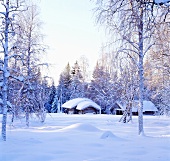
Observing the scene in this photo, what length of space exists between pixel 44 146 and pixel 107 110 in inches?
1811

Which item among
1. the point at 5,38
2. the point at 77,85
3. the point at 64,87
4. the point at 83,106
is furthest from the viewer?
the point at 64,87

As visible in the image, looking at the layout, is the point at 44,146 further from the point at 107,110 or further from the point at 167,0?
the point at 107,110

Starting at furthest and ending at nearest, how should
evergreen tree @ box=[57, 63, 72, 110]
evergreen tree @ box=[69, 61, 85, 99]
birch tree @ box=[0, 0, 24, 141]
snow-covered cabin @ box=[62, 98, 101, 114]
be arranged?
A: evergreen tree @ box=[57, 63, 72, 110]
evergreen tree @ box=[69, 61, 85, 99]
snow-covered cabin @ box=[62, 98, 101, 114]
birch tree @ box=[0, 0, 24, 141]

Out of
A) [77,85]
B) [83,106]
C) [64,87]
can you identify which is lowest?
[83,106]

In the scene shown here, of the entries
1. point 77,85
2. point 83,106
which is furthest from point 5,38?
point 77,85

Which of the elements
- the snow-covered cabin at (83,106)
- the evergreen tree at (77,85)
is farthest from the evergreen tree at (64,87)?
the snow-covered cabin at (83,106)

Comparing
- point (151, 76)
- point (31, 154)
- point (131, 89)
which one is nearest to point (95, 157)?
point (31, 154)

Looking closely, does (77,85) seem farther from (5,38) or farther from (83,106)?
(5,38)

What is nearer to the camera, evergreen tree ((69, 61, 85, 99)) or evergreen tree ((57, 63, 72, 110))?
evergreen tree ((69, 61, 85, 99))

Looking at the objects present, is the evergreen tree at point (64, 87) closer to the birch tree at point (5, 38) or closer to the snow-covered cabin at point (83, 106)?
the snow-covered cabin at point (83, 106)

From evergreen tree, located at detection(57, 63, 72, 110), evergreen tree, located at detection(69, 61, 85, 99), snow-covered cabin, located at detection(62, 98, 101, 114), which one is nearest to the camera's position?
snow-covered cabin, located at detection(62, 98, 101, 114)

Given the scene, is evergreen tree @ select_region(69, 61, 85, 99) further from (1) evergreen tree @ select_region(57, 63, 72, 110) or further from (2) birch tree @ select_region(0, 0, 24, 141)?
(2) birch tree @ select_region(0, 0, 24, 141)

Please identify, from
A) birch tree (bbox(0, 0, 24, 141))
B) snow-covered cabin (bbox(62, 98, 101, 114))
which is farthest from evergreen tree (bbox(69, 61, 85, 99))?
birch tree (bbox(0, 0, 24, 141))

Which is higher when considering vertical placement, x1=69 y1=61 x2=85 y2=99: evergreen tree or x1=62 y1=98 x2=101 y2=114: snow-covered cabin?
x1=69 y1=61 x2=85 y2=99: evergreen tree
